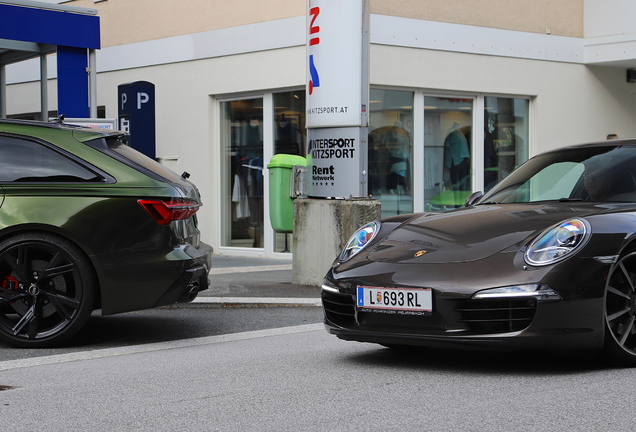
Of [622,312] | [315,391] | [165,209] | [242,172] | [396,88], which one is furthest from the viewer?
[242,172]

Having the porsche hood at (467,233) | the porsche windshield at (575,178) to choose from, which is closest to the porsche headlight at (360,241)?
the porsche hood at (467,233)

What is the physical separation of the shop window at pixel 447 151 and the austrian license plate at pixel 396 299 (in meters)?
8.69

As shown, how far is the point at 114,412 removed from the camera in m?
3.70

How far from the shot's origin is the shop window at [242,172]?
13.1m

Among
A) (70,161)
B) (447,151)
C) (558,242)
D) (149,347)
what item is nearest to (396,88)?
(447,151)

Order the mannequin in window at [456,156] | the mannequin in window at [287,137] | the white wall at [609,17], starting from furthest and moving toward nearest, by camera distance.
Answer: the white wall at [609,17] < the mannequin in window at [456,156] < the mannequin in window at [287,137]

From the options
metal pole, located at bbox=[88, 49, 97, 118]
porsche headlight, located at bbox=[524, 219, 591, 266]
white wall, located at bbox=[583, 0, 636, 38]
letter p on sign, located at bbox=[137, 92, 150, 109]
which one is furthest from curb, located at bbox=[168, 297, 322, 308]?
white wall, located at bbox=[583, 0, 636, 38]

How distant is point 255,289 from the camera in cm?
846

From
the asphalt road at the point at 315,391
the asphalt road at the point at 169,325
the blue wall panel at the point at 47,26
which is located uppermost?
the blue wall panel at the point at 47,26

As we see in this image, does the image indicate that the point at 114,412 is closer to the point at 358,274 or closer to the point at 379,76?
the point at 358,274

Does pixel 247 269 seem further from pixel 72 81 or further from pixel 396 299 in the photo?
pixel 396 299

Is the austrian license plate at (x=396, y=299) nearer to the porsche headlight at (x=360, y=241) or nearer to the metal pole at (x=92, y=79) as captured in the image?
the porsche headlight at (x=360, y=241)

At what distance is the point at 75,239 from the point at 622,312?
3.37 meters

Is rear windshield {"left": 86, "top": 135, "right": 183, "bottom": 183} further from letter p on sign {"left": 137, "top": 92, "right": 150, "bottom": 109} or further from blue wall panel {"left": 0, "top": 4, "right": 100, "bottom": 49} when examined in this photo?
letter p on sign {"left": 137, "top": 92, "right": 150, "bottom": 109}
